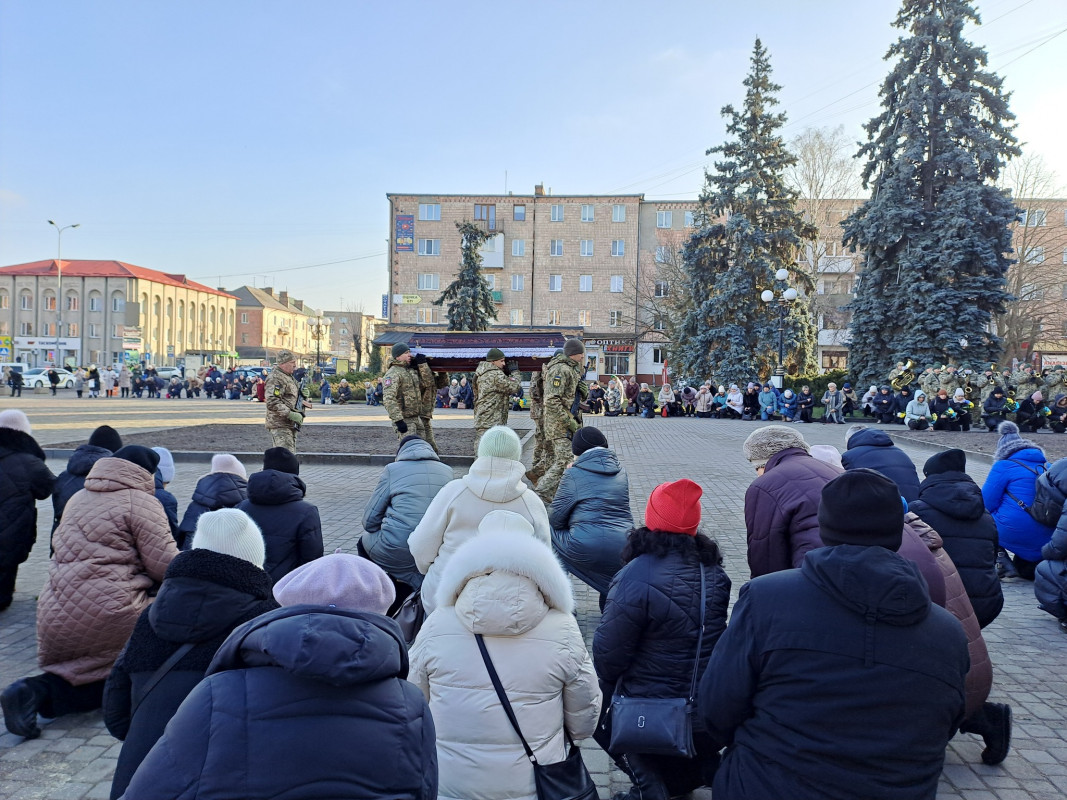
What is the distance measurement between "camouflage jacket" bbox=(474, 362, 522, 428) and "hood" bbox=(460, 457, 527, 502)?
6827 mm

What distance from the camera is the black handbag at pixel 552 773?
278 centimetres

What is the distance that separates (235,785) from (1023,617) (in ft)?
23.3

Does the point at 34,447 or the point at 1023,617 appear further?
the point at 1023,617

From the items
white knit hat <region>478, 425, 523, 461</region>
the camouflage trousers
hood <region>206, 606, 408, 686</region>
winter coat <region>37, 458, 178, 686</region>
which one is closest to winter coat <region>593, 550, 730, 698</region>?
white knit hat <region>478, 425, 523, 461</region>

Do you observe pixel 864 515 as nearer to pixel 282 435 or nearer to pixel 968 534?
pixel 968 534

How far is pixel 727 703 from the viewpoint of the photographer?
2.51 meters

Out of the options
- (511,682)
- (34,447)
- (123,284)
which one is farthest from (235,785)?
(123,284)

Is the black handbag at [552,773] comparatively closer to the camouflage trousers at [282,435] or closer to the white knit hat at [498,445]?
the white knit hat at [498,445]

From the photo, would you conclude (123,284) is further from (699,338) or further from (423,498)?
(423,498)

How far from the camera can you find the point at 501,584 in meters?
2.74

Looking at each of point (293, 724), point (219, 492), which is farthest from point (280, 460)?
point (293, 724)

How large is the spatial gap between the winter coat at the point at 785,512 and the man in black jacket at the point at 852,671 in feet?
5.61

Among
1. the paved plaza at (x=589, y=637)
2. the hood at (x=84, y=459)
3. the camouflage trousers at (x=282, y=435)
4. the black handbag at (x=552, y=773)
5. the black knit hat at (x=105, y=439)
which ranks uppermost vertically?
the black knit hat at (x=105, y=439)

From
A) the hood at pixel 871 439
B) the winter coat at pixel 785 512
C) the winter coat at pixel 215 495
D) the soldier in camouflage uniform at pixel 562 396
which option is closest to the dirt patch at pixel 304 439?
the soldier in camouflage uniform at pixel 562 396
